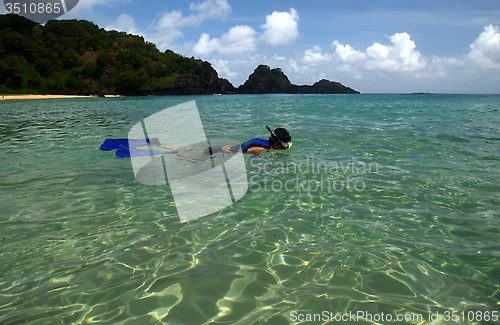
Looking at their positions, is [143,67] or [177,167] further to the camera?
[143,67]

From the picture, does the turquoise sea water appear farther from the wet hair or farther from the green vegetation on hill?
the green vegetation on hill

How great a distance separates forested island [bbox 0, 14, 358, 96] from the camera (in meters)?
86.3

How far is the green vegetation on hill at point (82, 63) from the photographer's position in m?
86.2

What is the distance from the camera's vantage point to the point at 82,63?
353 feet

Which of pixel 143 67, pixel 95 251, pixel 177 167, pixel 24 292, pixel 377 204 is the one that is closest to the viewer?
pixel 24 292

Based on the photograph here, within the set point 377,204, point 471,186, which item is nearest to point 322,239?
point 377,204

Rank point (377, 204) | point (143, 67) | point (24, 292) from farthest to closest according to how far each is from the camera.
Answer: point (143, 67)
point (377, 204)
point (24, 292)

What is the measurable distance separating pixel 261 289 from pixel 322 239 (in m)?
1.07

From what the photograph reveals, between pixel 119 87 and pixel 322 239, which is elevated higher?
pixel 119 87

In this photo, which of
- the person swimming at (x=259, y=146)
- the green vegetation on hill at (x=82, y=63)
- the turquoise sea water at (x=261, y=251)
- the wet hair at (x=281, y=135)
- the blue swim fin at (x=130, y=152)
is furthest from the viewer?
the green vegetation on hill at (x=82, y=63)

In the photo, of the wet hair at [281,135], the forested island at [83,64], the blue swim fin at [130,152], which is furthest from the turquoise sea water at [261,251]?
→ the forested island at [83,64]

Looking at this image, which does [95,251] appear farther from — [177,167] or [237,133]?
[237,133]

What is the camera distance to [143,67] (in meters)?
116

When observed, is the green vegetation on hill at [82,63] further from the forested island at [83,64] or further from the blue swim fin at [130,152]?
the blue swim fin at [130,152]
